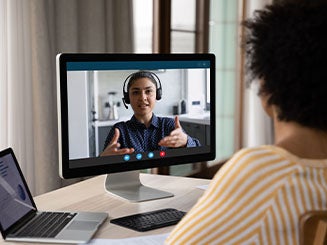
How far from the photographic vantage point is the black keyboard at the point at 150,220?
1.48 metres

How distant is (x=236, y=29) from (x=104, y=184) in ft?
10.5

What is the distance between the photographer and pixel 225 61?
15.7 ft

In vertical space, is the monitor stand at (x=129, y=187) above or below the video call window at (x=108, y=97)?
below

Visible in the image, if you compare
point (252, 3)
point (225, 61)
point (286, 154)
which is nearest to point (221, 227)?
point (286, 154)

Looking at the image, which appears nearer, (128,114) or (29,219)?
(29,219)

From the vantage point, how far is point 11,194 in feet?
4.70

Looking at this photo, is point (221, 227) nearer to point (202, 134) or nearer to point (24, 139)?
point (202, 134)

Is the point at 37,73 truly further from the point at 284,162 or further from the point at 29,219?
the point at 284,162

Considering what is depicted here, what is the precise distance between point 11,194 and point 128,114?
1.54 ft

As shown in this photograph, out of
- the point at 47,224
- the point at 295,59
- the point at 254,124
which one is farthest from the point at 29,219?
the point at 254,124

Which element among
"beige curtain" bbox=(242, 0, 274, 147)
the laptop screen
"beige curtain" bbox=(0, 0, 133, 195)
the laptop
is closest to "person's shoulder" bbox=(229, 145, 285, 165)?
the laptop

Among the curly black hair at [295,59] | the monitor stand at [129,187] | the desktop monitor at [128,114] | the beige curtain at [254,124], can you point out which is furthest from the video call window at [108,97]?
the beige curtain at [254,124]

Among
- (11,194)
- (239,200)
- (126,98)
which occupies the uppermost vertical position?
(126,98)

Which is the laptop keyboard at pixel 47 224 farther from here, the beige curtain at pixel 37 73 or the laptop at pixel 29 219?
the beige curtain at pixel 37 73
